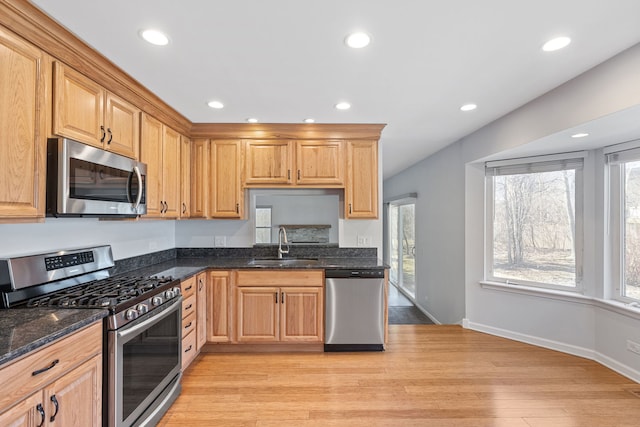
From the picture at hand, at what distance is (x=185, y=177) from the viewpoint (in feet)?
11.2

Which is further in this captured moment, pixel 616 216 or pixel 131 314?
pixel 616 216

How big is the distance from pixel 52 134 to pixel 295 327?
96.3 inches

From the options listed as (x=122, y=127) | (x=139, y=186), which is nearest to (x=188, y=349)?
(x=139, y=186)

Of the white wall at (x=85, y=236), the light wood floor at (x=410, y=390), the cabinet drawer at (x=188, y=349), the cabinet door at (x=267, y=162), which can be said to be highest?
the cabinet door at (x=267, y=162)

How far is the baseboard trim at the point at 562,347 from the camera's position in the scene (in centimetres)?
268

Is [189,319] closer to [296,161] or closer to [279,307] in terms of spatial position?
[279,307]

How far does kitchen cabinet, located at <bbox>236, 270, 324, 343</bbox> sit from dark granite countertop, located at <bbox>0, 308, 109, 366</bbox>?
157cm

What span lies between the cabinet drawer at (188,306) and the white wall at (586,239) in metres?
3.16

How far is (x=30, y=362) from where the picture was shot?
125 cm

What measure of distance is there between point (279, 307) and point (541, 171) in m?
3.13

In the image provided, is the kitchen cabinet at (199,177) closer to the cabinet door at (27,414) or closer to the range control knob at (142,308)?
the range control knob at (142,308)

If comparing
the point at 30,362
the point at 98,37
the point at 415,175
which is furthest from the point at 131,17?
the point at 415,175

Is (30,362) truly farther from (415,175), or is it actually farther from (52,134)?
(415,175)

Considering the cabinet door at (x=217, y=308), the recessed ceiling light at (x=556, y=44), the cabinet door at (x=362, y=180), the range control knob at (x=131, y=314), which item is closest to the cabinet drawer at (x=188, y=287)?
the cabinet door at (x=217, y=308)
